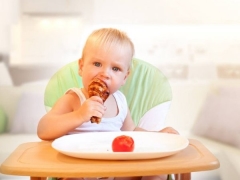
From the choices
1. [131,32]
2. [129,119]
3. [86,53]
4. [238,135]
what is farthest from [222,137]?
[86,53]

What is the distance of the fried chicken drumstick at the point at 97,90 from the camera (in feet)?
3.90

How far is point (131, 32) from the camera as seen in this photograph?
160 cm

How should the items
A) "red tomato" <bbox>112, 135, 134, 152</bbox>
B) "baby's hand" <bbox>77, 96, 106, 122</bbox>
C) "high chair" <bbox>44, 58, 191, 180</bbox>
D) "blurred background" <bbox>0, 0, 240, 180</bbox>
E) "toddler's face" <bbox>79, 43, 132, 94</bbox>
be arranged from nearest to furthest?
"red tomato" <bbox>112, 135, 134, 152</bbox> < "baby's hand" <bbox>77, 96, 106, 122</bbox> < "toddler's face" <bbox>79, 43, 132, 94</bbox> < "high chair" <bbox>44, 58, 191, 180</bbox> < "blurred background" <bbox>0, 0, 240, 180</bbox>

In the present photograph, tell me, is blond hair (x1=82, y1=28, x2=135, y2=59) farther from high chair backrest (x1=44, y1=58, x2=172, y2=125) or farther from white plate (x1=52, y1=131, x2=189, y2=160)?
white plate (x1=52, y1=131, x2=189, y2=160)

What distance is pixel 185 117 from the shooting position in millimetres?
1638

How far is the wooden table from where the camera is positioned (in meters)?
0.89

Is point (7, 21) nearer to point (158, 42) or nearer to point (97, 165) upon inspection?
point (158, 42)

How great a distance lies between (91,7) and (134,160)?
83 cm

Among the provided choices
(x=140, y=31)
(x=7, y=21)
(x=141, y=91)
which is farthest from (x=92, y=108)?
(x=7, y=21)

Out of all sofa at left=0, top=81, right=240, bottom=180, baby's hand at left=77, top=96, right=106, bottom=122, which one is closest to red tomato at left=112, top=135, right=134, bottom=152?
baby's hand at left=77, top=96, right=106, bottom=122

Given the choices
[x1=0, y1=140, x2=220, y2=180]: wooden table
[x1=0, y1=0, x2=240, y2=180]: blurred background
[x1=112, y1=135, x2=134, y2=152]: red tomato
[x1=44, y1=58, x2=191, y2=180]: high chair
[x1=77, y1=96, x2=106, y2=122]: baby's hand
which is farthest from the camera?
[x1=0, y1=0, x2=240, y2=180]: blurred background

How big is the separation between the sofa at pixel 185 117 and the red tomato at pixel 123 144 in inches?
22.8

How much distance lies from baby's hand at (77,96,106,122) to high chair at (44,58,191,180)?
0.29 metres

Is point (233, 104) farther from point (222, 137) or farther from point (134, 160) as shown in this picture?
point (134, 160)
